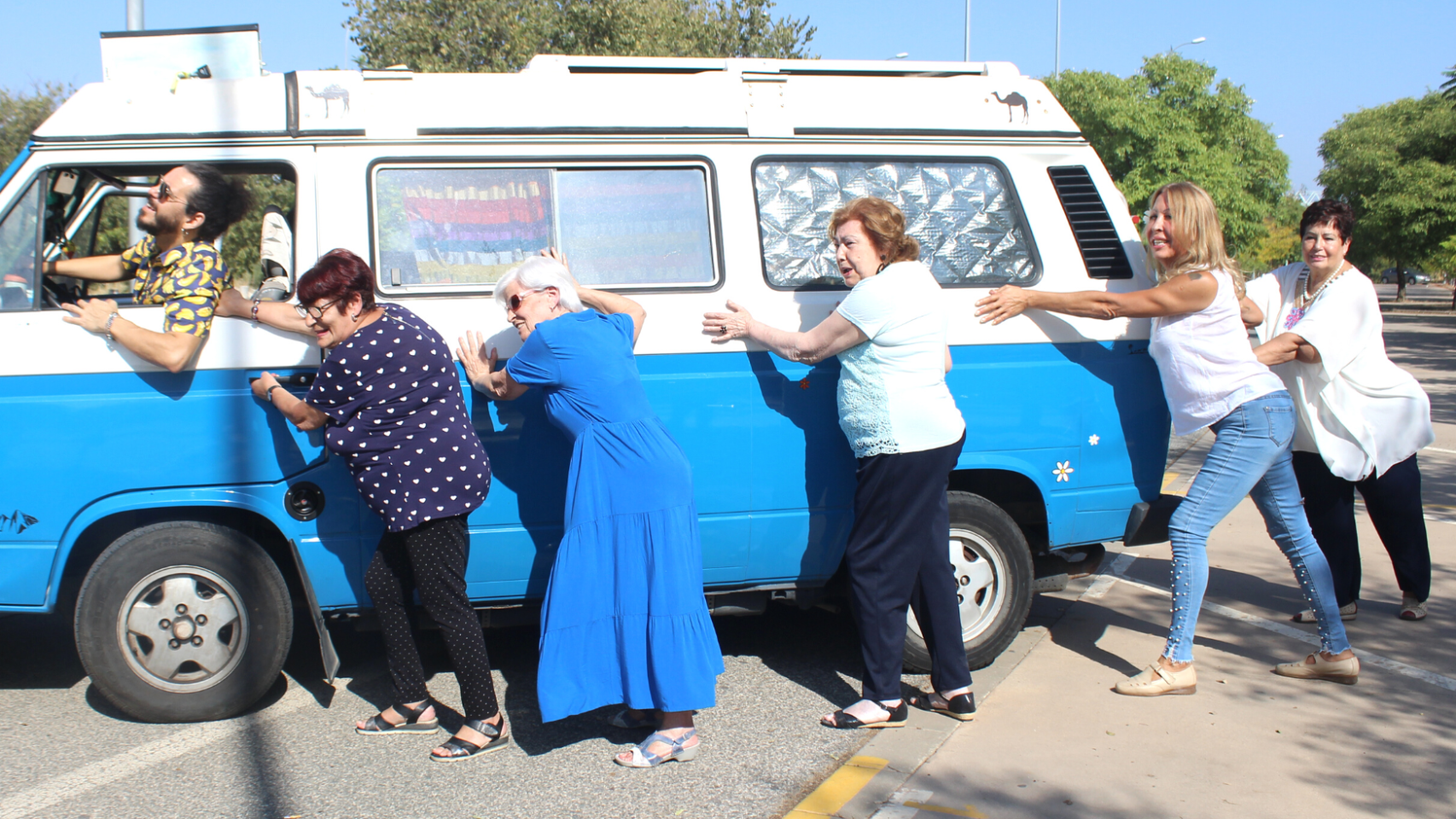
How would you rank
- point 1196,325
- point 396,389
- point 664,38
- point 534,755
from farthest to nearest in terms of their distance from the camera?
point 664,38 < point 1196,325 < point 534,755 < point 396,389

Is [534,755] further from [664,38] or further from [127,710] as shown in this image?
[664,38]

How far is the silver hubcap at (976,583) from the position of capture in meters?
4.59

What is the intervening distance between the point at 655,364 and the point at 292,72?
1.74m

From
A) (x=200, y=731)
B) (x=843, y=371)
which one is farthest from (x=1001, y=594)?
(x=200, y=731)

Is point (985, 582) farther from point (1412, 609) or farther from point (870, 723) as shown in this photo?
point (1412, 609)

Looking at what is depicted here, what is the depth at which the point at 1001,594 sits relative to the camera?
4.67 m

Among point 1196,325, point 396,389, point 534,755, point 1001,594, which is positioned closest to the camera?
point 396,389

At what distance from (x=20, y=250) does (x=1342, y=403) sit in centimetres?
553

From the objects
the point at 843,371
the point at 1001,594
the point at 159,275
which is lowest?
the point at 1001,594

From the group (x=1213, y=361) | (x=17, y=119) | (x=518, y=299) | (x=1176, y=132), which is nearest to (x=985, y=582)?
(x=1213, y=361)

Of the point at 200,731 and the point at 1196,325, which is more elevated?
the point at 1196,325

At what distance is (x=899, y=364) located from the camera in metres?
3.92

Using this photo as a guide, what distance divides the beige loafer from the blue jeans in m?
0.06

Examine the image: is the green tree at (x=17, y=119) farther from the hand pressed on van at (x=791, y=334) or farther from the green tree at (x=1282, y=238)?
the green tree at (x=1282, y=238)
